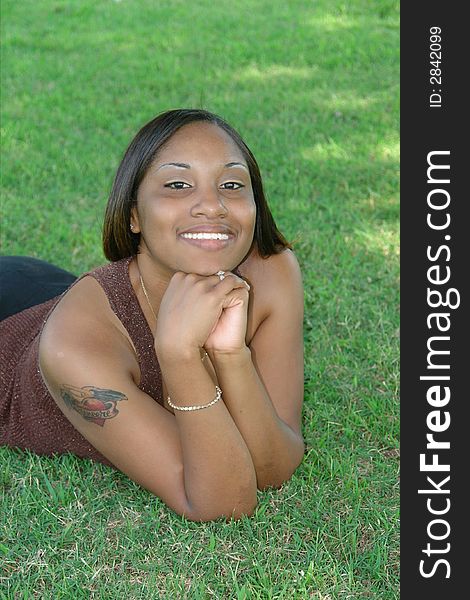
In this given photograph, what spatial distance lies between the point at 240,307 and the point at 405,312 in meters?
0.74

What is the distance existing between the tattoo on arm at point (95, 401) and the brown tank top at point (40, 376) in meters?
0.26

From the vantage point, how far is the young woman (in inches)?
111

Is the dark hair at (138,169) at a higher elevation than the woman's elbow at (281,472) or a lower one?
higher

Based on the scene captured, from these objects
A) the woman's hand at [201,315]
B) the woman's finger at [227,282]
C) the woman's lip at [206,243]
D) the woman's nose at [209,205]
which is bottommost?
the woman's hand at [201,315]

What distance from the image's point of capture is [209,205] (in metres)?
2.89

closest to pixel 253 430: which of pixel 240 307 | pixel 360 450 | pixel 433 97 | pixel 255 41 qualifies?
→ pixel 240 307

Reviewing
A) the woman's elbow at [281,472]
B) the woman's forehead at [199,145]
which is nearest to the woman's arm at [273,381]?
the woman's elbow at [281,472]

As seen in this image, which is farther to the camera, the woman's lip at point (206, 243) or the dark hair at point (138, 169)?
the dark hair at point (138, 169)

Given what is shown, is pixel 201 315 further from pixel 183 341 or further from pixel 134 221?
pixel 134 221

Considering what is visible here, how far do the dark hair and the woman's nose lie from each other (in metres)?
0.22

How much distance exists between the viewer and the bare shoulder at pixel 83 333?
2.98 metres

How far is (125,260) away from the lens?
3271 millimetres

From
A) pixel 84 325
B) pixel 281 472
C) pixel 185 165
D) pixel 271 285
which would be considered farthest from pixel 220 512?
pixel 185 165

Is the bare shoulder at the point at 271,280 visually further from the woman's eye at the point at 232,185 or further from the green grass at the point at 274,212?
the green grass at the point at 274,212
